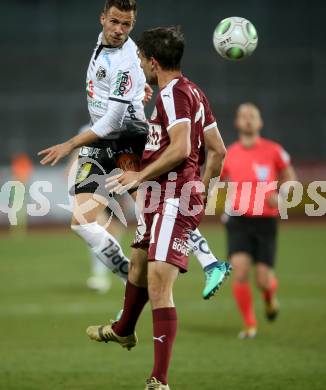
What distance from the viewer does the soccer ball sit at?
256 inches

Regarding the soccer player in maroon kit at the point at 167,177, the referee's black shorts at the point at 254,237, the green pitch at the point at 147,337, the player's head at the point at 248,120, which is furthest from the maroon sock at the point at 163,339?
the player's head at the point at 248,120

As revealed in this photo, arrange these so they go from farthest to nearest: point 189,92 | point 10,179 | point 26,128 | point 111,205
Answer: point 26,128 < point 10,179 < point 111,205 < point 189,92

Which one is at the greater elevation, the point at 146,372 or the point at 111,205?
the point at 111,205

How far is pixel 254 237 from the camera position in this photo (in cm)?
1010

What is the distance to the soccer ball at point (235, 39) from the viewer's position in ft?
21.3

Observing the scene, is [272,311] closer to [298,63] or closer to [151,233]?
[151,233]

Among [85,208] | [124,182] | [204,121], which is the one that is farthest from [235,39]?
[85,208]

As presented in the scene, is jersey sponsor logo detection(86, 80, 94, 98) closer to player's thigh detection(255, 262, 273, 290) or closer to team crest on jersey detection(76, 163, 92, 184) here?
team crest on jersey detection(76, 163, 92, 184)

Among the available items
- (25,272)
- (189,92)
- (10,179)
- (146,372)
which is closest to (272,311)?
(146,372)

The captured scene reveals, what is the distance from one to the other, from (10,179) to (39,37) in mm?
4912

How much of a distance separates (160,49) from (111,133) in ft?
2.89

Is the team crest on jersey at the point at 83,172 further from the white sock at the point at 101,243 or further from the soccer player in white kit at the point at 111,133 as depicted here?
the white sock at the point at 101,243

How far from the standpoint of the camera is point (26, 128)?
25.1 metres

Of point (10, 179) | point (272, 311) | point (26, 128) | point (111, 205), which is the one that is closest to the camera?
point (111, 205)
